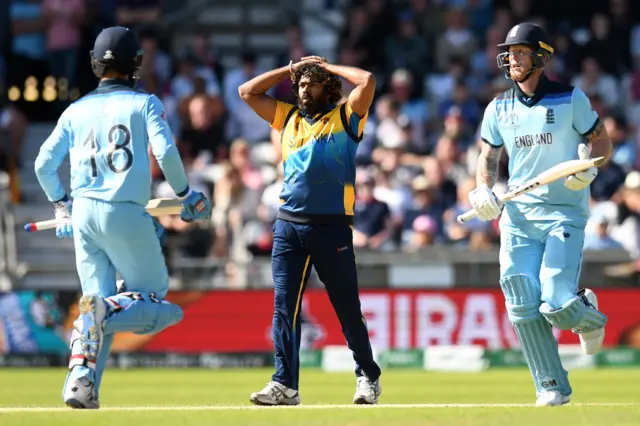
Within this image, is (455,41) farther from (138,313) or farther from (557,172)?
(138,313)

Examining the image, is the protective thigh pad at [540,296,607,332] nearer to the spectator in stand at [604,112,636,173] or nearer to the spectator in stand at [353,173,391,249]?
the spectator in stand at [353,173,391,249]

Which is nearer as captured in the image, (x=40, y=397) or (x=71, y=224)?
(x=71, y=224)

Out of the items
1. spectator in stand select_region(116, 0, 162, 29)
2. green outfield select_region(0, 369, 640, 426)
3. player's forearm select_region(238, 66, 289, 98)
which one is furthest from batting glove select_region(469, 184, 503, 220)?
spectator in stand select_region(116, 0, 162, 29)

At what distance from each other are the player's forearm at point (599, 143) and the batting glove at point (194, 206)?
2.36m

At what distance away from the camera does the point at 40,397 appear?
1124 cm

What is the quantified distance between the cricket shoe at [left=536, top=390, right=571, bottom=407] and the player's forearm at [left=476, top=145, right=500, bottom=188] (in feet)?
4.38

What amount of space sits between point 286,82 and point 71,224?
10.4m

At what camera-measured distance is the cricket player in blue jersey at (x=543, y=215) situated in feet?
28.7

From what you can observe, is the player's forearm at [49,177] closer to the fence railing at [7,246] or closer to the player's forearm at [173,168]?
the player's forearm at [173,168]

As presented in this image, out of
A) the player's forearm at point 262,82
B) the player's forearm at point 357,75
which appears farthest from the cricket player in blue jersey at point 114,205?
the player's forearm at point 357,75

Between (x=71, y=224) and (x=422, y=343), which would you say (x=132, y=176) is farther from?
(x=422, y=343)

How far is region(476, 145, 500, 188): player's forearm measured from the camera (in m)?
9.15

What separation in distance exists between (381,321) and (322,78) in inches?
294

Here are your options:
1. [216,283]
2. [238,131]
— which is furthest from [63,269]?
[238,131]
